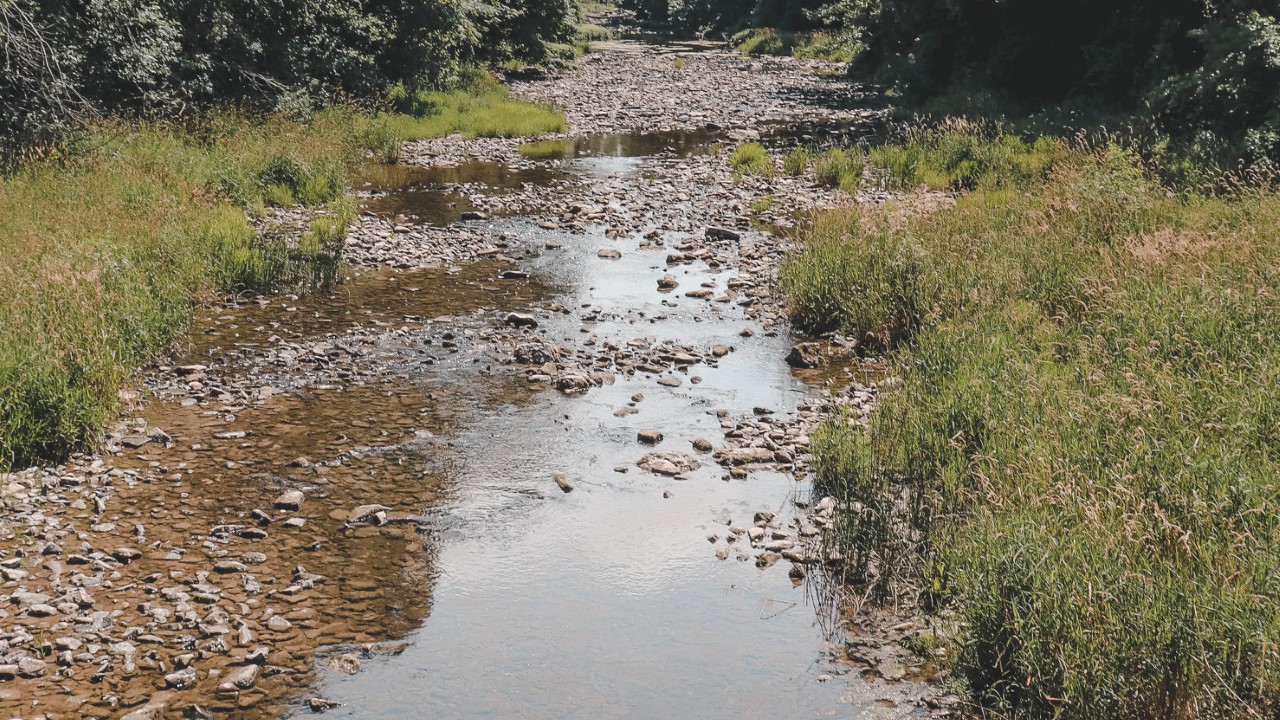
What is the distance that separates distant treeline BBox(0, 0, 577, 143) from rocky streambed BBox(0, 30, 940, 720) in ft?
21.6

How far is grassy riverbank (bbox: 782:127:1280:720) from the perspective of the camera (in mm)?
5734

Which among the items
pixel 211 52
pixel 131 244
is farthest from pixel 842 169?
pixel 211 52

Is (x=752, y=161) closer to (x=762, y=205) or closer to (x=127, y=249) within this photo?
(x=762, y=205)

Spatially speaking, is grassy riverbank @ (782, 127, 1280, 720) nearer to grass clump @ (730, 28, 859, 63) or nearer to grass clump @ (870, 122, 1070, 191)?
grass clump @ (870, 122, 1070, 191)

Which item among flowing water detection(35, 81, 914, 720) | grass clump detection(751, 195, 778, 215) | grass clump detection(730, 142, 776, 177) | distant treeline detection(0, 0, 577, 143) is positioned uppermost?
distant treeline detection(0, 0, 577, 143)

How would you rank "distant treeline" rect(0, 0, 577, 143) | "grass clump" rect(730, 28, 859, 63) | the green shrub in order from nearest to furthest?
"distant treeline" rect(0, 0, 577, 143) → "grass clump" rect(730, 28, 859, 63) → the green shrub

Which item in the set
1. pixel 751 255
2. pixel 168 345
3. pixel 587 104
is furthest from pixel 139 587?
pixel 587 104

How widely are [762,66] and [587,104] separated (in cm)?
2040

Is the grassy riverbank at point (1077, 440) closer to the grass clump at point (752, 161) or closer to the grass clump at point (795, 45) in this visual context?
the grass clump at point (752, 161)

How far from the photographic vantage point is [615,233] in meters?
19.5

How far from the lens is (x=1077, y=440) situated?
27.0 feet

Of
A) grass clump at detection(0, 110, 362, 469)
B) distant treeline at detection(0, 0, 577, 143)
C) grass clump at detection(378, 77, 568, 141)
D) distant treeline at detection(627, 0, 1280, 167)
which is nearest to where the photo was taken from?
grass clump at detection(0, 110, 362, 469)

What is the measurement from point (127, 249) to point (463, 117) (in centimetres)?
1863

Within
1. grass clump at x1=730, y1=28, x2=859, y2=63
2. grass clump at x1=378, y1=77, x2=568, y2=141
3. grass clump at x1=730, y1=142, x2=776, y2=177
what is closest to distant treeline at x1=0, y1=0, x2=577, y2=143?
grass clump at x1=378, y1=77, x2=568, y2=141
